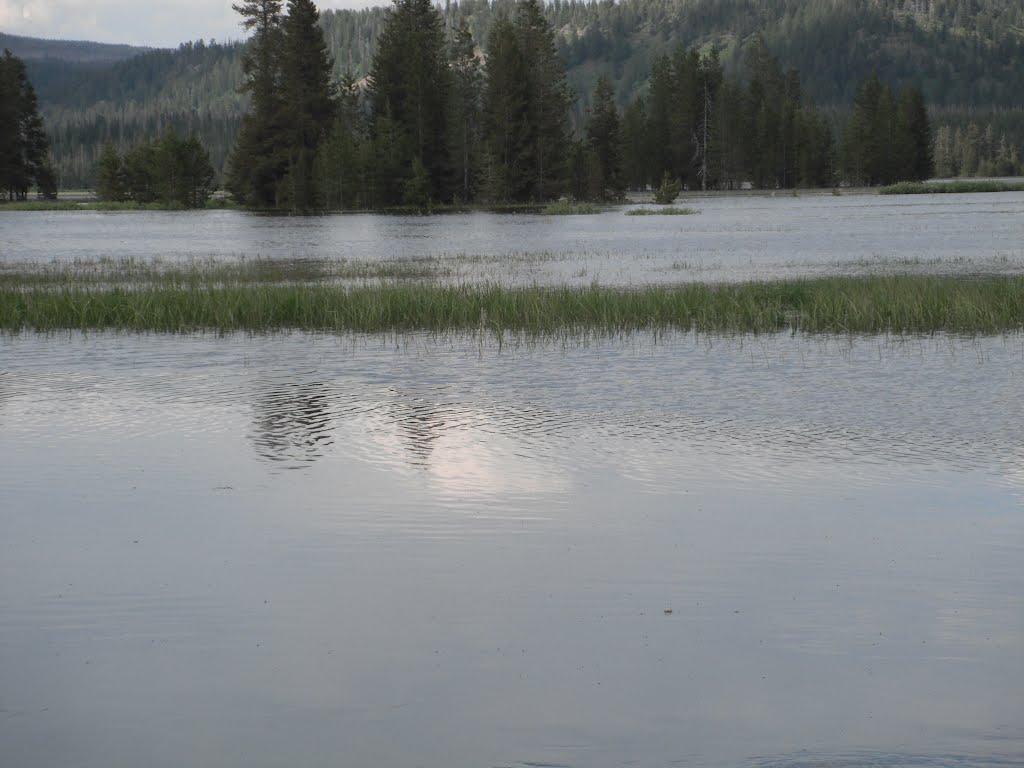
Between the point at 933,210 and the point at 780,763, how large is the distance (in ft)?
253

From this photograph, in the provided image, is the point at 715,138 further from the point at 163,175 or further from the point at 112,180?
the point at 112,180

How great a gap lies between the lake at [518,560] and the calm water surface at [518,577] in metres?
0.03

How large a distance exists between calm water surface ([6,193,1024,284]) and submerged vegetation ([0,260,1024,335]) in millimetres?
6837

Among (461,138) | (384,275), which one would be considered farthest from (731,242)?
(461,138)

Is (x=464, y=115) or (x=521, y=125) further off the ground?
(x=464, y=115)

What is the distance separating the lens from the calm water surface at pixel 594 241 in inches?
1438

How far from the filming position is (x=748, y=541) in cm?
969

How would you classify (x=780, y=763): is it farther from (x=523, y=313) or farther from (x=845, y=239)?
(x=845, y=239)

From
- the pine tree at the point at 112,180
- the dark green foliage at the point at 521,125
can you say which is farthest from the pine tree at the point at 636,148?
the pine tree at the point at 112,180

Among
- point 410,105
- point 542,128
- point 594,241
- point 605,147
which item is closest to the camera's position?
point 594,241

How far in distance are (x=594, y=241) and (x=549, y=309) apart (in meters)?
30.0

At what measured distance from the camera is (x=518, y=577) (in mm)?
8844

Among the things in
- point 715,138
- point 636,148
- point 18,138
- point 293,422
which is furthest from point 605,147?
point 293,422

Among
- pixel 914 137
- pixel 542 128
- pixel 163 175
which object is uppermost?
pixel 914 137
